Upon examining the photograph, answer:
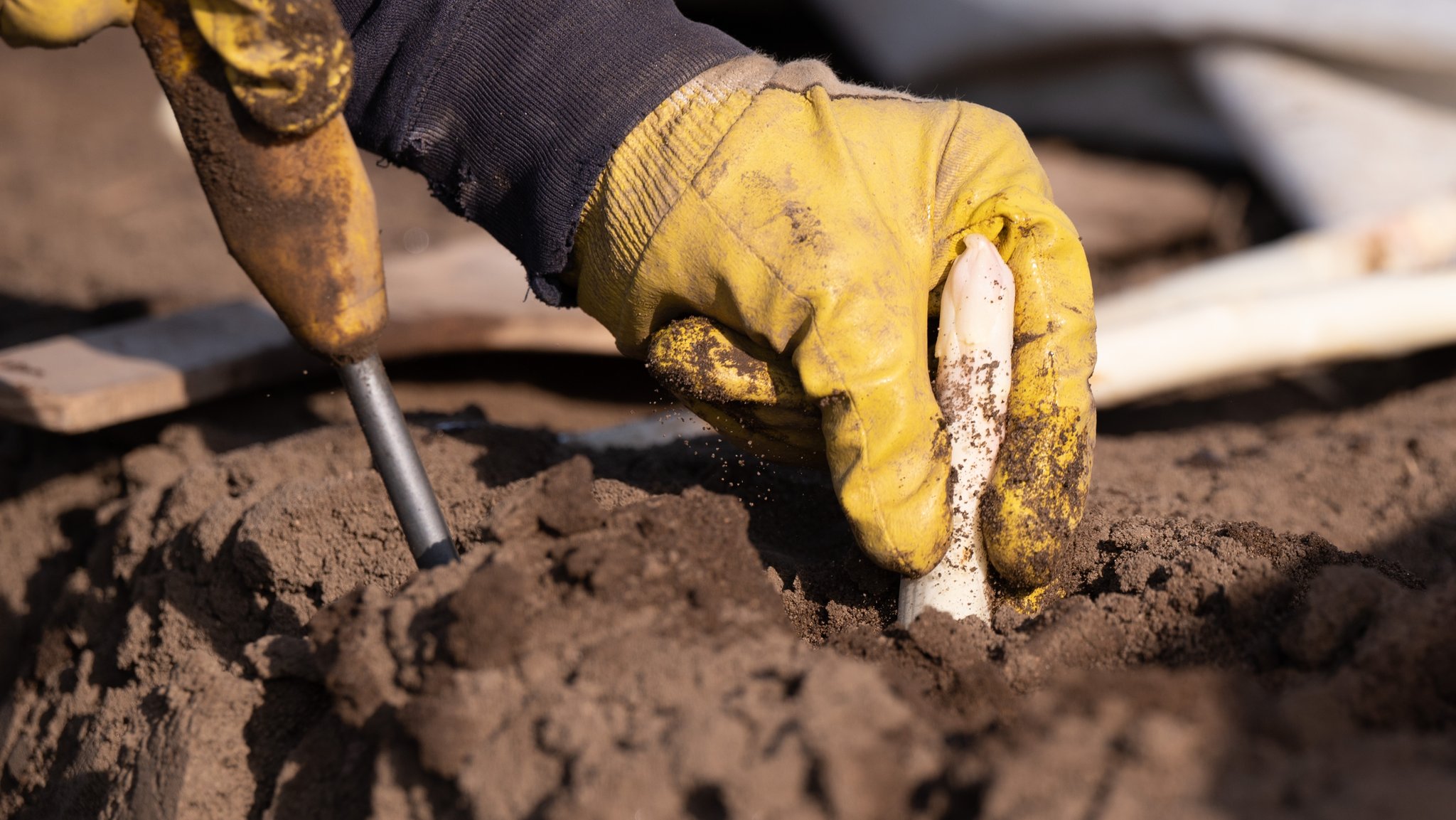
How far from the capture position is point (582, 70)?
1.51 metres

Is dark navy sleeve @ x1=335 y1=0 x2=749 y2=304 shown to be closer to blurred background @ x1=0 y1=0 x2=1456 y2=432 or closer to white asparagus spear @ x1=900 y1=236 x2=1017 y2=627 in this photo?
white asparagus spear @ x1=900 y1=236 x2=1017 y2=627

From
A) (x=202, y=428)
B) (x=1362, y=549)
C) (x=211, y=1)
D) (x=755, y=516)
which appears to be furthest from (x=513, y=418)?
(x=1362, y=549)

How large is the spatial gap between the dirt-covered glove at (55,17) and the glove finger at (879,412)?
0.82 meters

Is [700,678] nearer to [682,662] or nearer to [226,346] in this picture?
[682,662]

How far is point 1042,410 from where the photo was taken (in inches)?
55.9

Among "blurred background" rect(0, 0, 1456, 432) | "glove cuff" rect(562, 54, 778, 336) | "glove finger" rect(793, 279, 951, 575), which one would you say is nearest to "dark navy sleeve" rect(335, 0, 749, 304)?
"glove cuff" rect(562, 54, 778, 336)

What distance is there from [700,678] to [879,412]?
43 cm

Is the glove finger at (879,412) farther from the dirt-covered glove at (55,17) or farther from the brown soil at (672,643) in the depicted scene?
the dirt-covered glove at (55,17)

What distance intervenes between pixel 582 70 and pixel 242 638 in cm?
97

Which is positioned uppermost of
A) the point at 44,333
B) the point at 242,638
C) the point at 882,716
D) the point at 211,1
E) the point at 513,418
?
the point at 211,1

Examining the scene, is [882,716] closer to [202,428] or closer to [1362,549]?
[1362,549]

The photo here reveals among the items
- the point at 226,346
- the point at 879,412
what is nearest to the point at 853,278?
the point at 879,412

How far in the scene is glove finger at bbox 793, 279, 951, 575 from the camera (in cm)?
135

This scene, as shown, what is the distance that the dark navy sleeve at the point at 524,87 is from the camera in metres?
1.50
